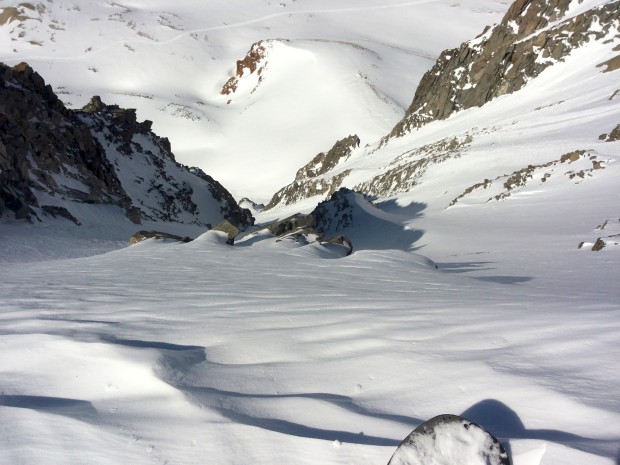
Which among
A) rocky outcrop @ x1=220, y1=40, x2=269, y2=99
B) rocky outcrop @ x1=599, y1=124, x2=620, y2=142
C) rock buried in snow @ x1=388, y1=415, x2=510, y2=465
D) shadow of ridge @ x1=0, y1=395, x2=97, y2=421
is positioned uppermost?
rocky outcrop @ x1=220, y1=40, x2=269, y2=99

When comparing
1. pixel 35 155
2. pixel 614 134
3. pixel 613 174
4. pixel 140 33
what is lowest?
pixel 35 155

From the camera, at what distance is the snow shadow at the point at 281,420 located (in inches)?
70.2

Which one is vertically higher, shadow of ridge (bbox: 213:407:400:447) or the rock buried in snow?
the rock buried in snow

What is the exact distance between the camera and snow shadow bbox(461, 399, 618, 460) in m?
1.54

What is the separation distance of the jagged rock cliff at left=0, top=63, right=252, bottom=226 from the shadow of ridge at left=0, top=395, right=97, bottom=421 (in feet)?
36.5

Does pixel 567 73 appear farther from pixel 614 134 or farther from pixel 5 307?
pixel 5 307

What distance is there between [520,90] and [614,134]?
16.7 metres

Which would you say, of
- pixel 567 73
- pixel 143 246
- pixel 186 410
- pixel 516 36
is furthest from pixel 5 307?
pixel 516 36

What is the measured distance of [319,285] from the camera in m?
5.10

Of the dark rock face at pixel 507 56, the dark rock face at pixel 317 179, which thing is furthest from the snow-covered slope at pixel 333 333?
the dark rock face at pixel 317 179

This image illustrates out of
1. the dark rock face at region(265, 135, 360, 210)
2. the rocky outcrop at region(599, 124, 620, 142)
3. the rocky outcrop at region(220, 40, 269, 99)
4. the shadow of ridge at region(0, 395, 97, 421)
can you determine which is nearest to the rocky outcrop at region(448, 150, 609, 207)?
the rocky outcrop at region(599, 124, 620, 142)

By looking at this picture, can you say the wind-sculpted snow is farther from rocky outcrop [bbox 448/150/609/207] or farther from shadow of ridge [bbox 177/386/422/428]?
rocky outcrop [bbox 448/150/609/207]

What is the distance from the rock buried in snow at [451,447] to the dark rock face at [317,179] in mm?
36033

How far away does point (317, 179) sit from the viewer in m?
41.4
